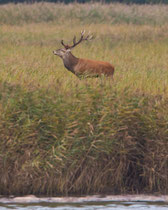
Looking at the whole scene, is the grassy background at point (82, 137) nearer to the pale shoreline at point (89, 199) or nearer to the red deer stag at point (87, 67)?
the pale shoreline at point (89, 199)

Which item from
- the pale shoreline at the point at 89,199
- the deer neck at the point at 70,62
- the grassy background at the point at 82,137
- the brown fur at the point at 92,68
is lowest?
the pale shoreline at the point at 89,199

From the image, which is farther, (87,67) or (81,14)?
(81,14)

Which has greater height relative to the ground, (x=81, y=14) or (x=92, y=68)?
(x=81, y=14)

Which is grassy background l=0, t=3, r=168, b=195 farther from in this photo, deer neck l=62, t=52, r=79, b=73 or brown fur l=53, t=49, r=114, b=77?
deer neck l=62, t=52, r=79, b=73

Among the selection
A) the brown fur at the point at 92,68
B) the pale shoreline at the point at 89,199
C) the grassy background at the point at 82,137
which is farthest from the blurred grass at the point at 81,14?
→ the pale shoreline at the point at 89,199

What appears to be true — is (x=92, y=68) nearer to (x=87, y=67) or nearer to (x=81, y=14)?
(x=87, y=67)

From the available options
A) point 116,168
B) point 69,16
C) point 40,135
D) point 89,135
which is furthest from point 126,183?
point 69,16

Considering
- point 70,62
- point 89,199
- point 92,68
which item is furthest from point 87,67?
point 89,199

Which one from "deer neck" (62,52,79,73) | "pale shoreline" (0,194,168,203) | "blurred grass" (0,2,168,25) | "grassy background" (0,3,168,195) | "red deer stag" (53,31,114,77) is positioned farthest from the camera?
"blurred grass" (0,2,168,25)

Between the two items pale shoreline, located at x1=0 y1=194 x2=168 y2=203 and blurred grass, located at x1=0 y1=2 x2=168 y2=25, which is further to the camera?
blurred grass, located at x1=0 y1=2 x2=168 y2=25

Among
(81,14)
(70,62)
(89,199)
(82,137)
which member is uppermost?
(81,14)

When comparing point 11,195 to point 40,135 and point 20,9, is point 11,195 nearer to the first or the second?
point 40,135

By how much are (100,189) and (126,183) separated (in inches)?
17.3

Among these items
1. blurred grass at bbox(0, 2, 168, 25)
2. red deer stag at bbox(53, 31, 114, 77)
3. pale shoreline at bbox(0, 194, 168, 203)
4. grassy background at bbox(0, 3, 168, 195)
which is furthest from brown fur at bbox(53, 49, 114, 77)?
blurred grass at bbox(0, 2, 168, 25)
